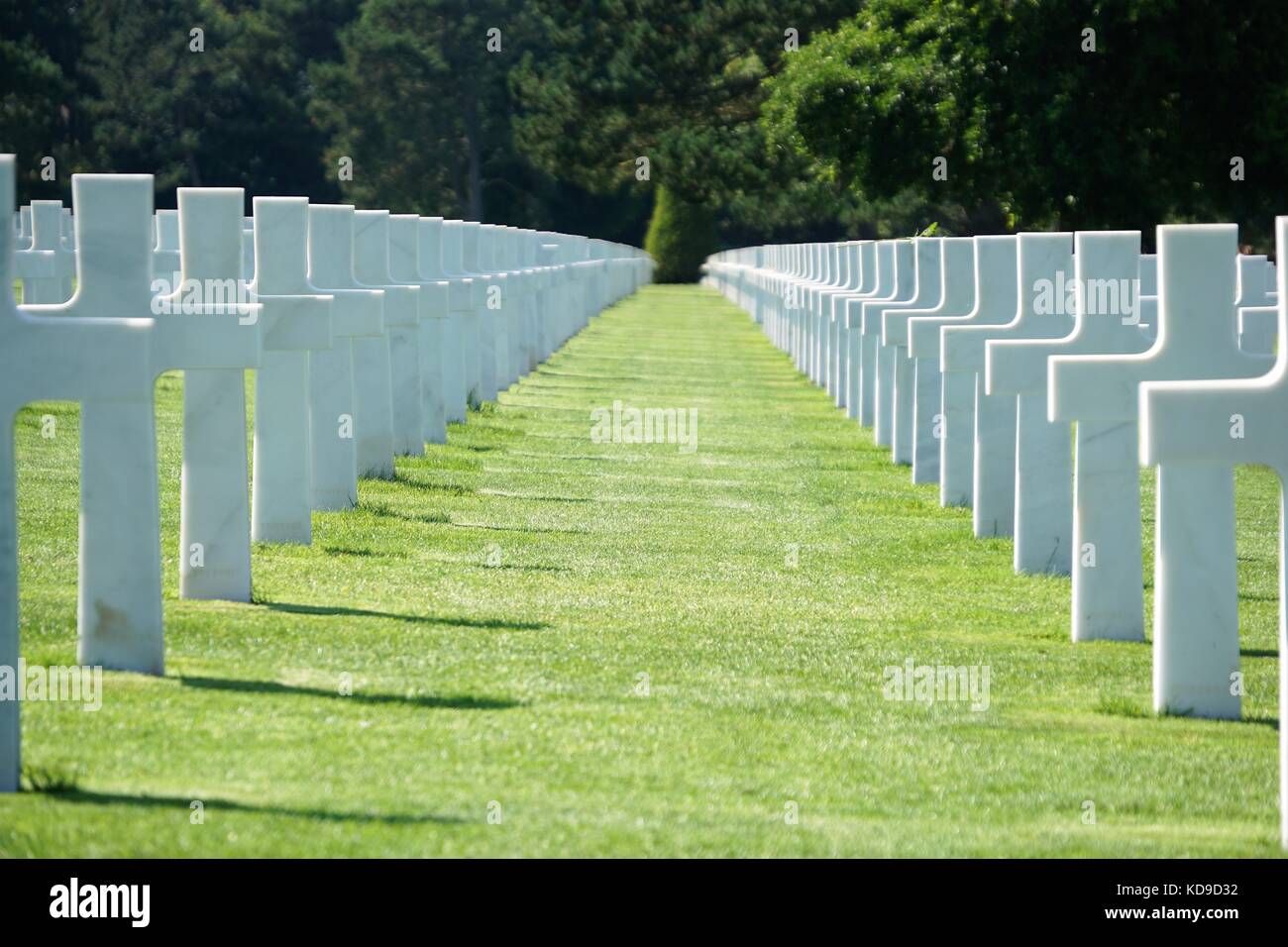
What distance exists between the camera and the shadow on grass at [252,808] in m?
5.18

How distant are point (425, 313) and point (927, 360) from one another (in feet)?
11.2

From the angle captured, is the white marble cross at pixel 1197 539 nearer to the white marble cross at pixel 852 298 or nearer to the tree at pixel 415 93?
the white marble cross at pixel 852 298

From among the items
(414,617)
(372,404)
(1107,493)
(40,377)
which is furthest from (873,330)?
(40,377)

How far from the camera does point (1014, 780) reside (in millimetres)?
6070

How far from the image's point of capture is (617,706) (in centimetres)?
679

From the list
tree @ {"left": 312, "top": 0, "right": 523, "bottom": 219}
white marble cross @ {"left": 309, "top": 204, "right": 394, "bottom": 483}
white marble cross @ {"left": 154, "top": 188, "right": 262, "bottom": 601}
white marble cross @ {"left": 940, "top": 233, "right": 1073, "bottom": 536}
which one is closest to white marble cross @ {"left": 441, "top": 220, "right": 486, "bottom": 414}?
white marble cross @ {"left": 309, "top": 204, "right": 394, "bottom": 483}

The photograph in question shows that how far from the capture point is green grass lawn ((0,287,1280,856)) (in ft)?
17.3

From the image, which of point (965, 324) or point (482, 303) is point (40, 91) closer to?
point (482, 303)

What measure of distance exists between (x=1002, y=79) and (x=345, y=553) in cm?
2028

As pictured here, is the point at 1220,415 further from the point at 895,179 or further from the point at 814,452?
the point at 895,179

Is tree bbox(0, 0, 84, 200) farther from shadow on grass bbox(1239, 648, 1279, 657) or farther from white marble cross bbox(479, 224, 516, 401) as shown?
shadow on grass bbox(1239, 648, 1279, 657)

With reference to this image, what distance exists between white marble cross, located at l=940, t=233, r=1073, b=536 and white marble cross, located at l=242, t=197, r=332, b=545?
305 centimetres

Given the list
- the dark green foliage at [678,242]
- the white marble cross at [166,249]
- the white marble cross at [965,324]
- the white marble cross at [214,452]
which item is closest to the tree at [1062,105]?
the white marble cross at [166,249]
